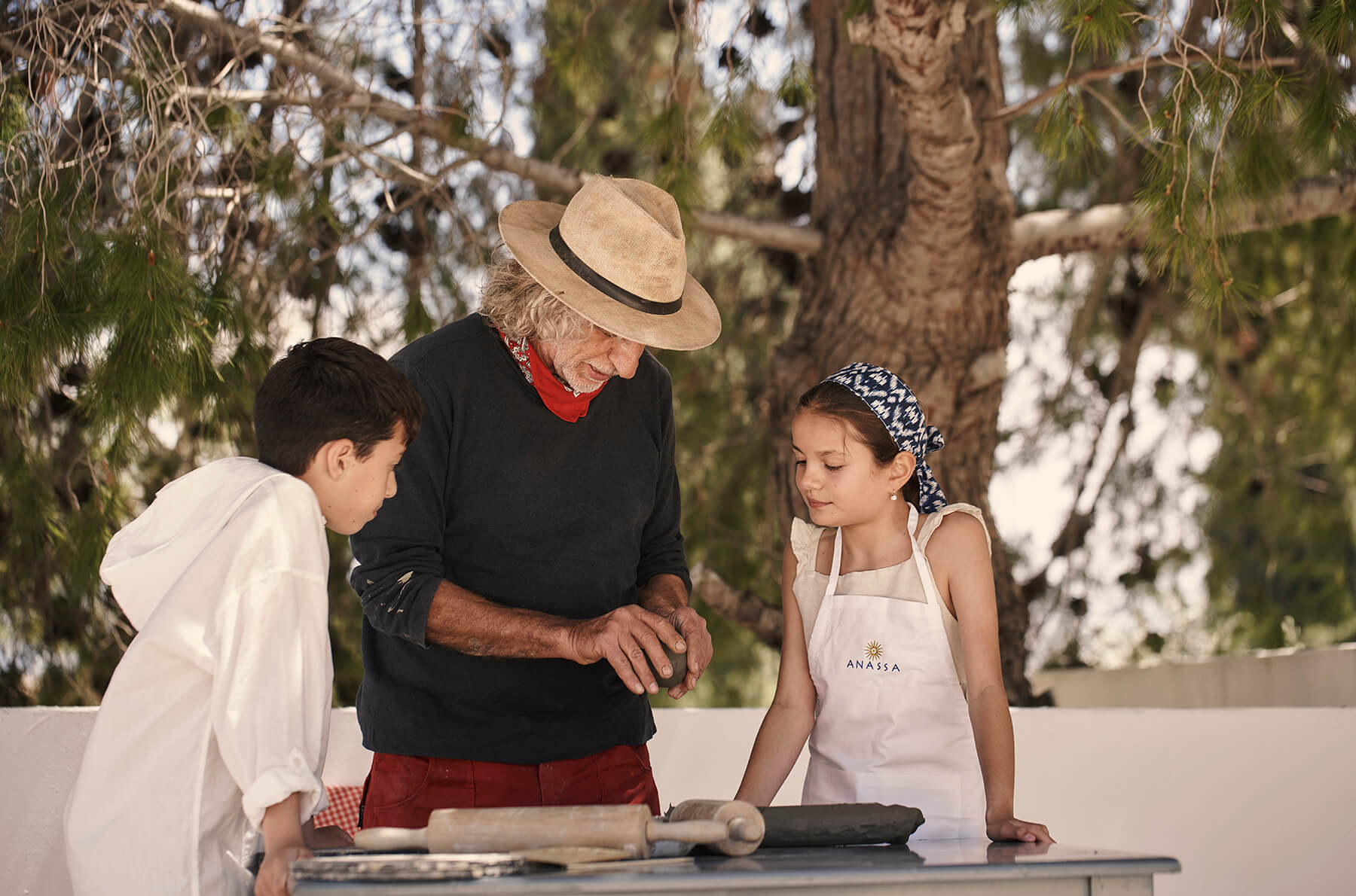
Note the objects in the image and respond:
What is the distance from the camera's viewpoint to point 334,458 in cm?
160

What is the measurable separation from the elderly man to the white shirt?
0.47 m

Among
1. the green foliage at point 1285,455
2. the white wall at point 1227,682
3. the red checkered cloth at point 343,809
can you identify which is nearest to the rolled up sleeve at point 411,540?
the red checkered cloth at point 343,809

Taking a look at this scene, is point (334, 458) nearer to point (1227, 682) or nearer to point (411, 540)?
point (411, 540)

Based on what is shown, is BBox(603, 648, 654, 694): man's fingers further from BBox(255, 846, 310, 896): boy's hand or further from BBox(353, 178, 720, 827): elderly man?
BBox(255, 846, 310, 896): boy's hand

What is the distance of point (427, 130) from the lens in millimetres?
3266

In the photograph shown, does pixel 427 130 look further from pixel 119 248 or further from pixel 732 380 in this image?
pixel 732 380

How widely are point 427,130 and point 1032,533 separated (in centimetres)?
337

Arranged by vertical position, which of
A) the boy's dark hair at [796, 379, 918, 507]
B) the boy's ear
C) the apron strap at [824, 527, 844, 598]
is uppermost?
the boy's dark hair at [796, 379, 918, 507]

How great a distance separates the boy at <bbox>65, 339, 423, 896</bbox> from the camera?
1.37 m

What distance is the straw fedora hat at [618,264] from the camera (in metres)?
1.98

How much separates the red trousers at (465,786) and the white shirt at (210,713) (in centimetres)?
52

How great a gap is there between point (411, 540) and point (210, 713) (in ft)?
1.93

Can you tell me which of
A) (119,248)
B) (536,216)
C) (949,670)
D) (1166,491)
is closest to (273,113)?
(119,248)

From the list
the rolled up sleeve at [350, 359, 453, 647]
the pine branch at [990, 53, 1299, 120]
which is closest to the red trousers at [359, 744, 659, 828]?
the rolled up sleeve at [350, 359, 453, 647]
